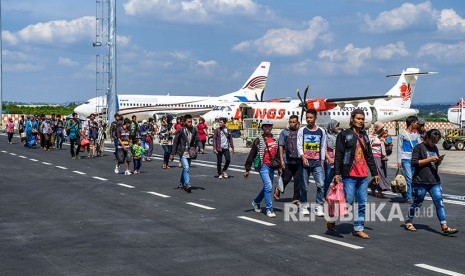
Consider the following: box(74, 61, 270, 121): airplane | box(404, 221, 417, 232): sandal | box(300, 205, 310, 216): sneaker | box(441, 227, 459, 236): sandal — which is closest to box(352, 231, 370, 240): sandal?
box(404, 221, 417, 232): sandal

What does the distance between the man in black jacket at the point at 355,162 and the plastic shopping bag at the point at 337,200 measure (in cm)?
9

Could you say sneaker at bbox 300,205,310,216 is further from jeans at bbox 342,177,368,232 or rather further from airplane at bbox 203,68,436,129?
airplane at bbox 203,68,436,129

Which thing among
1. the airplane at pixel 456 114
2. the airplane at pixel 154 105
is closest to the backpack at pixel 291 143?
the airplane at pixel 456 114

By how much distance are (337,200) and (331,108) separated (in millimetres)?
37548

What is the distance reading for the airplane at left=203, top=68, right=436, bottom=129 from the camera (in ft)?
145

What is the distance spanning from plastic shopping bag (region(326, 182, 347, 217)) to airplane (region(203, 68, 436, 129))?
1246 inches

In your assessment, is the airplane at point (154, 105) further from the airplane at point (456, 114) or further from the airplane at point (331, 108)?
the airplane at point (456, 114)

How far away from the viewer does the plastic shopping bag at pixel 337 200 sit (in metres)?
8.91

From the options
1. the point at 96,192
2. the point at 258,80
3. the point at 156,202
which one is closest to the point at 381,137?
the point at 156,202

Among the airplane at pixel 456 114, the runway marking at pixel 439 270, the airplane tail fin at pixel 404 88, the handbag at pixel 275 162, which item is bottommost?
the runway marking at pixel 439 270

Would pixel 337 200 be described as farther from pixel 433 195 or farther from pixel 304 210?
pixel 304 210

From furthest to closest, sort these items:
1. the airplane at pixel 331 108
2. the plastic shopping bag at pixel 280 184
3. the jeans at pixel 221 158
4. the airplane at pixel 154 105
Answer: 1. the airplane at pixel 154 105
2. the airplane at pixel 331 108
3. the jeans at pixel 221 158
4. the plastic shopping bag at pixel 280 184

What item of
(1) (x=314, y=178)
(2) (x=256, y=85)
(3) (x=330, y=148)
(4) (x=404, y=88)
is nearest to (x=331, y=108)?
(4) (x=404, y=88)

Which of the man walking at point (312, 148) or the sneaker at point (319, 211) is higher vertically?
the man walking at point (312, 148)
